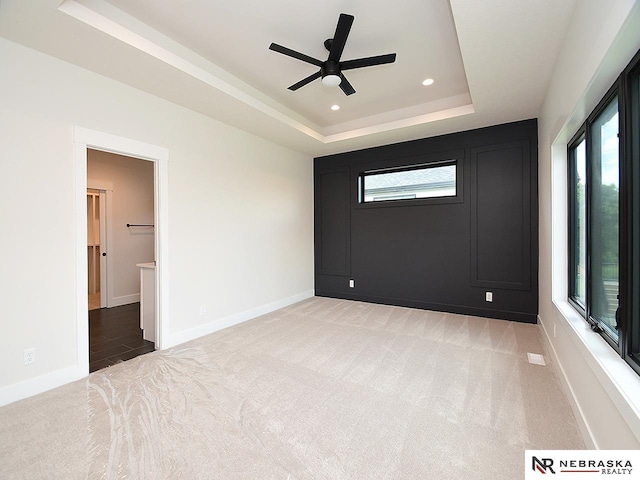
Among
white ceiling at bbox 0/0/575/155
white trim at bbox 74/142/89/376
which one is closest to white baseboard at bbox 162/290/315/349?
white trim at bbox 74/142/89/376

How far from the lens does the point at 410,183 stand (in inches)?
189

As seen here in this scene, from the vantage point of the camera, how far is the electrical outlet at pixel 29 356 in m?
2.21

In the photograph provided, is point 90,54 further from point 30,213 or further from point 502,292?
point 502,292

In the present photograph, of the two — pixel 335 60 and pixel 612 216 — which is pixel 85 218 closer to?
pixel 335 60

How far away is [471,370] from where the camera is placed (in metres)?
2.55

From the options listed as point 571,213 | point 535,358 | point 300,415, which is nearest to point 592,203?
point 571,213

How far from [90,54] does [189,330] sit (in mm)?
2824

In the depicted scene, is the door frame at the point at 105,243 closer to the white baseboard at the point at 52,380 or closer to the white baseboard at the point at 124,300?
the white baseboard at the point at 124,300

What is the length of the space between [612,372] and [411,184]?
379cm

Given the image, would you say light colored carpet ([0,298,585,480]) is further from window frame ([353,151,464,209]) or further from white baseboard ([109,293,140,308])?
white baseboard ([109,293,140,308])

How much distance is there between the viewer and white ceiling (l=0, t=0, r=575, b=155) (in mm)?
2037

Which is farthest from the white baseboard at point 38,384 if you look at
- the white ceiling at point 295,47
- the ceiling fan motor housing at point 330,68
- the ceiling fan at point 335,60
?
the ceiling fan motor housing at point 330,68

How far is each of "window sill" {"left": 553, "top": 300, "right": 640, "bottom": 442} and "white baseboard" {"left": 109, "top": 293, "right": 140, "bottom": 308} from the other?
6243 millimetres

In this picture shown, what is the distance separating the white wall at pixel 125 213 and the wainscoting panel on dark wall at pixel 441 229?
11.0 feet
